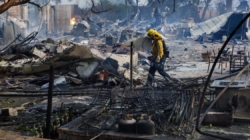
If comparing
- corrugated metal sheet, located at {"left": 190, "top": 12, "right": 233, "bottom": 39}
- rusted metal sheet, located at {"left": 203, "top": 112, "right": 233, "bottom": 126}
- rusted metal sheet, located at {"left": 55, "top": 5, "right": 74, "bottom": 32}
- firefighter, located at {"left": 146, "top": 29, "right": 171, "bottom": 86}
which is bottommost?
rusted metal sheet, located at {"left": 203, "top": 112, "right": 233, "bottom": 126}

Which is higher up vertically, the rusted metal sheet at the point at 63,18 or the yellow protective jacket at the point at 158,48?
the rusted metal sheet at the point at 63,18

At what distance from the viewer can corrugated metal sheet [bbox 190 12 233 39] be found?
33659mm

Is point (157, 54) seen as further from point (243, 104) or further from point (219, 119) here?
point (219, 119)

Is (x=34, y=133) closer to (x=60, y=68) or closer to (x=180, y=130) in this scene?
(x=180, y=130)

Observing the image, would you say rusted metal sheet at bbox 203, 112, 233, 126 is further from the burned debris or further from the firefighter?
the firefighter

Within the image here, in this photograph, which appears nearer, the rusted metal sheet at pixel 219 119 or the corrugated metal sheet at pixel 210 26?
the rusted metal sheet at pixel 219 119

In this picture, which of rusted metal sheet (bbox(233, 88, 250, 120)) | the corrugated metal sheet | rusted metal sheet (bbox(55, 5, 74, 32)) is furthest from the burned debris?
rusted metal sheet (bbox(55, 5, 74, 32))

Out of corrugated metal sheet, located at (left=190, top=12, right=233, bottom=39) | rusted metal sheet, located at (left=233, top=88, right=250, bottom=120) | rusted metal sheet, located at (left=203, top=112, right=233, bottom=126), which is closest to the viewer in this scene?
rusted metal sheet, located at (left=203, top=112, right=233, bottom=126)

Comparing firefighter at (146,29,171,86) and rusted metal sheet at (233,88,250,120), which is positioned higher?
firefighter at (146,29,171,86)

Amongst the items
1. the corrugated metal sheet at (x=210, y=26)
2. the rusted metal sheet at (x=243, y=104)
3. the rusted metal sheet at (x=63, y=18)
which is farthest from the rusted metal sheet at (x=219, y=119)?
the rusted metal sheet at (x=63, y=18)

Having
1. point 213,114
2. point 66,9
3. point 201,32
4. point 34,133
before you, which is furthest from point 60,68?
point 66,9

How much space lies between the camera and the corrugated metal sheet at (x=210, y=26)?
1325 inches

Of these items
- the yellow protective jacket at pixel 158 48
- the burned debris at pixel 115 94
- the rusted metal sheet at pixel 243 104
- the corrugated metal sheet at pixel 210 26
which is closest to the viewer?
the burned debris at pixel 115 94

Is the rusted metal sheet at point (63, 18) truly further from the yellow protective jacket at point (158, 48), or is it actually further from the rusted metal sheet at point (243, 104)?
the rusted metal sheet at point (243, 104)
